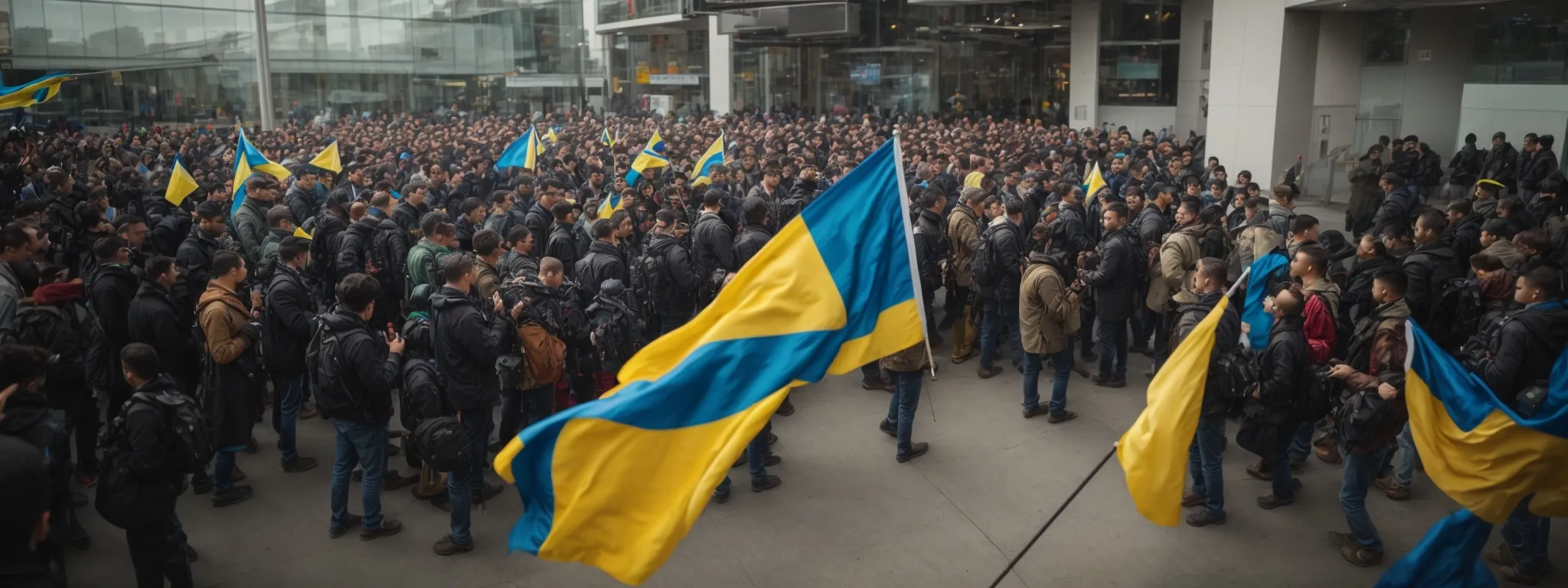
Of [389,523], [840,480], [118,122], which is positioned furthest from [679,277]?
[118,122]

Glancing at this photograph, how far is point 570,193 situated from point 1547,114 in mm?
16588

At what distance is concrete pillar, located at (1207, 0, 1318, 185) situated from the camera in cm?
1991

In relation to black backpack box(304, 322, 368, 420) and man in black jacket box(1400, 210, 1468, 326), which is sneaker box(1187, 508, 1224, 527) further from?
black backpack box(304, 322, 368, 420)

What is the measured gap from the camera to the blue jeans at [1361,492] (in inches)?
228

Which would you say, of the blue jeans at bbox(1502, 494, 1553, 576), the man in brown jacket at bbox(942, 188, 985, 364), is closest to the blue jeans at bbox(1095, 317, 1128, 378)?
the man in brown jacket at bbox(942, 188, 985, 364)

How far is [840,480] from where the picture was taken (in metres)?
7.36

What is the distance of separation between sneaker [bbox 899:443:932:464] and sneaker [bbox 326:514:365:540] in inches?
152

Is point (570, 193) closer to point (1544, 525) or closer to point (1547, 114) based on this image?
point (1544, 525)

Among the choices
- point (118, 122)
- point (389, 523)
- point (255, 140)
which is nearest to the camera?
point (389, 523)

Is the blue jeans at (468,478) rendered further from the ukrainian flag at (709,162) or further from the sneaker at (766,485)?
the ukrainian flag at (709,162)

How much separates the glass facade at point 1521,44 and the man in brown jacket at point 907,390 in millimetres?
16295

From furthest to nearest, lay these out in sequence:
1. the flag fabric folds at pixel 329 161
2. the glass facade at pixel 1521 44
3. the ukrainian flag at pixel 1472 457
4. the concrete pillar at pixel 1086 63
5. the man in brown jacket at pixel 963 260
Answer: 1. the concrete pillar at pixel 1086 63
2. the glass facade at pixel 1521 44
3. the flag fabric folds at pixel 329 161
4. the man in brown jacket at pixel 963 260
5. the ukrainian flag at pixel 1472 457

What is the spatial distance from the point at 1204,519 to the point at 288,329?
6.36 meters

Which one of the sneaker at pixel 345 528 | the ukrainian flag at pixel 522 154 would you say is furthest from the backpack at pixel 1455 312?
the ukrainian flag at pixel 522 154
